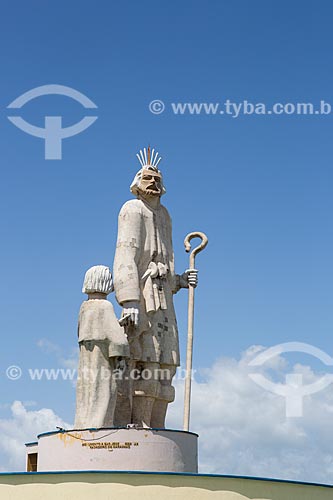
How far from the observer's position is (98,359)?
14133 millimetres

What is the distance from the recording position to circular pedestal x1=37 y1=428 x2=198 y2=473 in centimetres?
1315

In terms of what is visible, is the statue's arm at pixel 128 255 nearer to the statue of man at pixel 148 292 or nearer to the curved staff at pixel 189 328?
the statue of man at pixel 148 292

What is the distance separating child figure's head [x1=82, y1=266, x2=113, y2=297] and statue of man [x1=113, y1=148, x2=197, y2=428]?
34 cm

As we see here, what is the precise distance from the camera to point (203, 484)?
12.5 meters

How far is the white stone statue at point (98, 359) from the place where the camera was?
13.9 m

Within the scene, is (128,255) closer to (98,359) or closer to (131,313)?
(131,313)

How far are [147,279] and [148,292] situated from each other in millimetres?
226

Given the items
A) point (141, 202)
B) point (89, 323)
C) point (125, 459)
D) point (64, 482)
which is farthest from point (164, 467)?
point (141, 202)

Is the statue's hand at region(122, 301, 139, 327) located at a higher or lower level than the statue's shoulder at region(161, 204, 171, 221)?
lower

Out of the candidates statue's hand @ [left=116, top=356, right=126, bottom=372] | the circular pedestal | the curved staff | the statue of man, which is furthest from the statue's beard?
the circular pedestal

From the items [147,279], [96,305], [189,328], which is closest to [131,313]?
[96,305]

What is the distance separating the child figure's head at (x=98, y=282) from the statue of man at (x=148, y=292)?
0.34 meters

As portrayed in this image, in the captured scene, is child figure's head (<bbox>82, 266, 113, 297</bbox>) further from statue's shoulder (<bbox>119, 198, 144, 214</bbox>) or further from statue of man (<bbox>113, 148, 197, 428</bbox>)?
statue's shoulder (<bbox>119, 198, 144, 214</bbox>)

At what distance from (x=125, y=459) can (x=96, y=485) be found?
81cm
